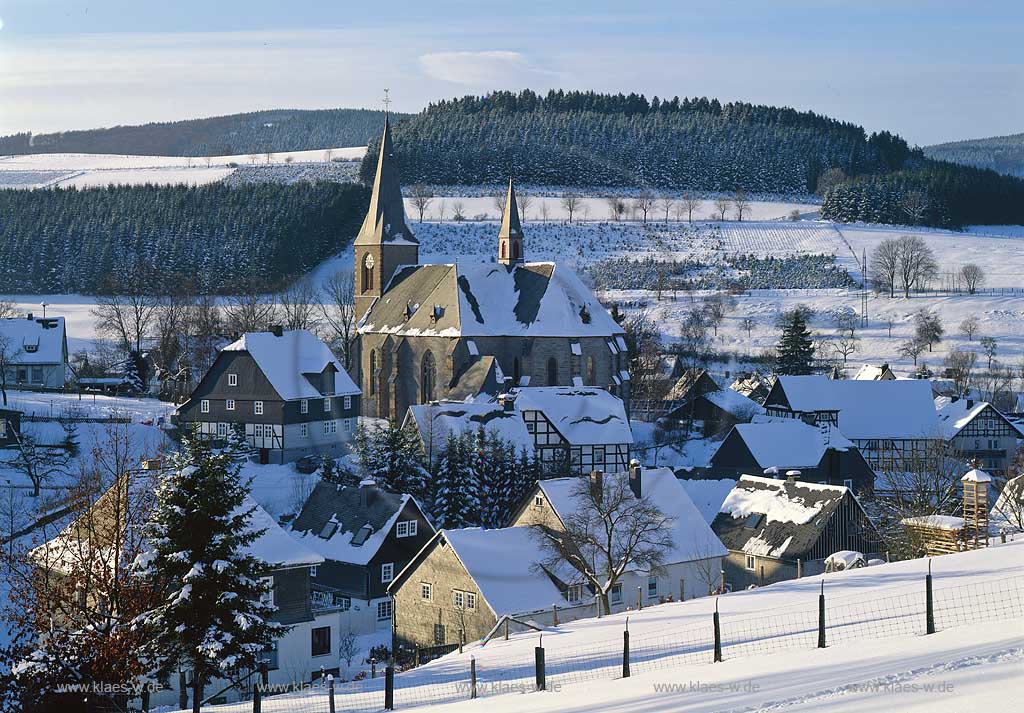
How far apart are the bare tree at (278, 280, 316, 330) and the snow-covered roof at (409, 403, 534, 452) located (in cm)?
4000

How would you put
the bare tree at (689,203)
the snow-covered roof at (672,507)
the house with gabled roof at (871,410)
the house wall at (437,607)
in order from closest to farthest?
the house wall at (437,607), the snow-covered roof at (672,507), the house with gabled roof at (871,410), the bare tree at (689,203)

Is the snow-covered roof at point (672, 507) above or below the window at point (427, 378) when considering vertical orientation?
below

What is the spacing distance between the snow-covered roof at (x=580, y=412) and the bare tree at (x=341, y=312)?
2577 centimetres

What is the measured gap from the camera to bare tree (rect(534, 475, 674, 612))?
39.2m

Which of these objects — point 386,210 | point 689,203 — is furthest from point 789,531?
point 689,203

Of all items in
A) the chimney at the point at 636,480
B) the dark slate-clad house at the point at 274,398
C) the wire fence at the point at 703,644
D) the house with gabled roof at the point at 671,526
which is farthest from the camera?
the dark slate-clad house at the point at 274,398

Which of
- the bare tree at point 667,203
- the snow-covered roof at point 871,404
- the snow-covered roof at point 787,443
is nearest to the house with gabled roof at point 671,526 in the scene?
the snow-covered roof at point 787,443

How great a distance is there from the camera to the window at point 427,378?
7306 cm

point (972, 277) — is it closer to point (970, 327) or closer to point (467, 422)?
point (970, 327)

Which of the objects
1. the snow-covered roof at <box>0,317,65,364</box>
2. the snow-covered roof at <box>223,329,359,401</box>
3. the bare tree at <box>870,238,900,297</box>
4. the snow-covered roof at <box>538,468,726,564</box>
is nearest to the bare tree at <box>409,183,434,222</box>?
the bare tree at <box>870,238,900,297</box>

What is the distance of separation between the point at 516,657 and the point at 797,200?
175 m

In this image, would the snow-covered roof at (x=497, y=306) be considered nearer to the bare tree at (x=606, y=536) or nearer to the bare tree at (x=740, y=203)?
the bare tree at (x=606, y=536)

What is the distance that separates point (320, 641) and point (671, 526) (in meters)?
13.5

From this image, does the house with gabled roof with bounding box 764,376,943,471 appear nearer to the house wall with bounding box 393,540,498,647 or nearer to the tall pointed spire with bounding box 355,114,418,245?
the tall pointed spire with bounding box 355,114,418,245
